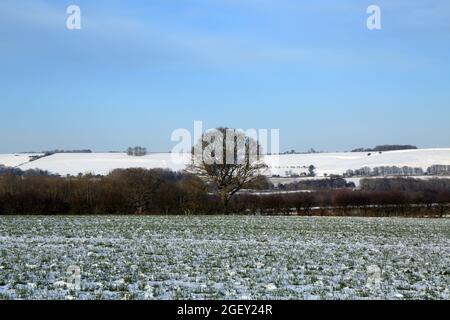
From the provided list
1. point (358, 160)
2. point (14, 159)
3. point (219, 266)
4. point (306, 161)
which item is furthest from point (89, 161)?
point (219, 266)

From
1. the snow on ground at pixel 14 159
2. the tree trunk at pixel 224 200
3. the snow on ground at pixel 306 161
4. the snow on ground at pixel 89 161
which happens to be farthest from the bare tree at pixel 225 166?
the snow on ground at pixel 14 159

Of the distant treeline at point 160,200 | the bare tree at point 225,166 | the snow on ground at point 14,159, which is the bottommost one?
the distant treeline at point 160,200

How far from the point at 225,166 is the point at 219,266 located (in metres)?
48.8

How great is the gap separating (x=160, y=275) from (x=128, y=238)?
36.7ft

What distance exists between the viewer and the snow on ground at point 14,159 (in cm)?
13205

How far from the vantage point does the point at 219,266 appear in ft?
54.1

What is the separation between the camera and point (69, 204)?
61406 millimetres

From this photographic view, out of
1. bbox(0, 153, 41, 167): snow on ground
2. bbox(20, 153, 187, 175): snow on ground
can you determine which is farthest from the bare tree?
bbox(0, 153, 41, 167): snow on ground

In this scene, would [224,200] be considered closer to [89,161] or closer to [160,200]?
[160,200]

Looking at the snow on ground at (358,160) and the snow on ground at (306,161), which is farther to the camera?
the snow on ground at (358,160)

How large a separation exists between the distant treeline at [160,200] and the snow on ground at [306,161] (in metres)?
48.1

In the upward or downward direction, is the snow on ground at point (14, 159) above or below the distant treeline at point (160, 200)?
above

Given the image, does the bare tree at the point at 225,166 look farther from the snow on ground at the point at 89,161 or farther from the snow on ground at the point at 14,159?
the snow on ground at the point at 14,159

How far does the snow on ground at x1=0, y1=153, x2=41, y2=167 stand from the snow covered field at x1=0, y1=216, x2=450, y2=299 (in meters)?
111
